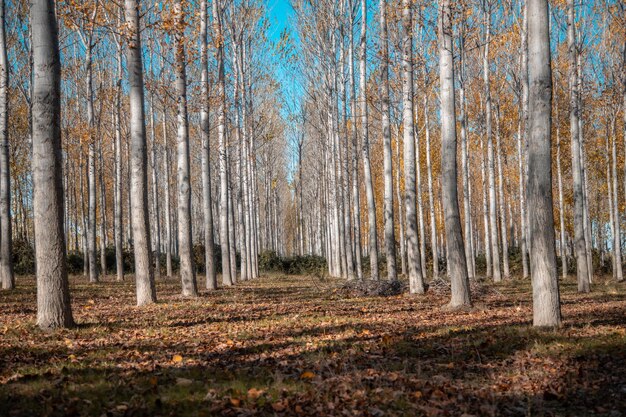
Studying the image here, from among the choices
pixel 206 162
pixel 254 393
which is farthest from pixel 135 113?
pixel 254 393

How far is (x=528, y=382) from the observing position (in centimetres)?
485

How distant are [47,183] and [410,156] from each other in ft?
26.0

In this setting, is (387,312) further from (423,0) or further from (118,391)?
(423,0)

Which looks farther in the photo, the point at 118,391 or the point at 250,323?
the point at 250,323

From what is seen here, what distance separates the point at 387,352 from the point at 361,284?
8.15 meters

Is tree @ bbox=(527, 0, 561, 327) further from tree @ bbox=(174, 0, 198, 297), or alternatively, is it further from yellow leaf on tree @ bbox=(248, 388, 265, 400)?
tree @ bbox=(174, 0, 198, 297)

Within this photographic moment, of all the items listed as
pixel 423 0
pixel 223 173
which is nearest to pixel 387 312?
pixel 423 0

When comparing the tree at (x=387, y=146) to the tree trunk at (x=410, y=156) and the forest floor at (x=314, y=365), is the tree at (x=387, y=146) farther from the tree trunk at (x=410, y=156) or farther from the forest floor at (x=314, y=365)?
the forest floor at (x=314, y=365)

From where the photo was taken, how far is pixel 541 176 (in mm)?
7207

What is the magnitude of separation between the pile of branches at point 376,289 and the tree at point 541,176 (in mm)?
6636

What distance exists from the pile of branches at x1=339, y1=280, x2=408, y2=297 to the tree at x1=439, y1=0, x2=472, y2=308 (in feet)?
12.6

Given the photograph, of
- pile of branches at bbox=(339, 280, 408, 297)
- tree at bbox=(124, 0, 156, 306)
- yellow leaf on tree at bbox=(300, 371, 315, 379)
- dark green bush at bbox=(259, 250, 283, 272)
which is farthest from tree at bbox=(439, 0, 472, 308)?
dark green bush at bbox=(259, 250, 283, 272)

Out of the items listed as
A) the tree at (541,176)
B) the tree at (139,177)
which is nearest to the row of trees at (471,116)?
the tree at (541,176)

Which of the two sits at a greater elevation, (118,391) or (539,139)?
(539,139)
